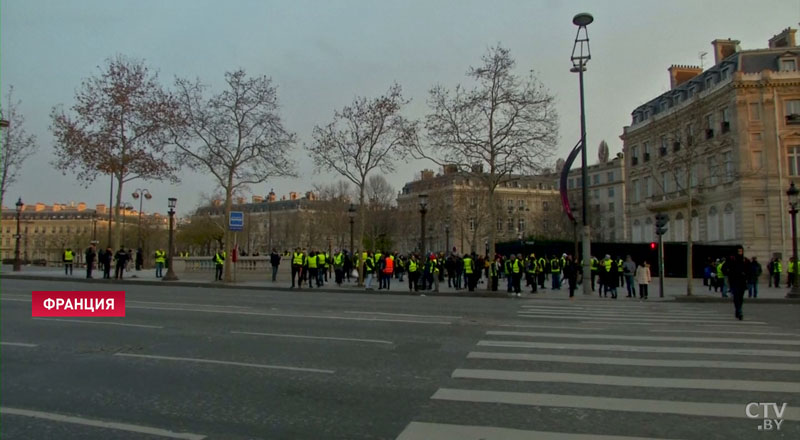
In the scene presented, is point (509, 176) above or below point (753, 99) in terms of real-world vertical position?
below

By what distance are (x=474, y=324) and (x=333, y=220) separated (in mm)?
67794

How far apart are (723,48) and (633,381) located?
57799mm

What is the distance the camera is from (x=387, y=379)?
7219mm

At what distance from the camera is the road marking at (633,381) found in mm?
6832

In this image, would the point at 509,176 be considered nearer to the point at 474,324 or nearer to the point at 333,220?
the point at 474,324

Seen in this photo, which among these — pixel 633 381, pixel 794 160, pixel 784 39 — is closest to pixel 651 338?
pixel 633 381

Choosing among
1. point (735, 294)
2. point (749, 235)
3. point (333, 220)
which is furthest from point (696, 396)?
point (333, 220)

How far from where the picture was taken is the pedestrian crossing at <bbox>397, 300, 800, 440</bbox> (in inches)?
208

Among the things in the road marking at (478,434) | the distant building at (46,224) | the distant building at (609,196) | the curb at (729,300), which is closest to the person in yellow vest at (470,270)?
the curb at (729,300)

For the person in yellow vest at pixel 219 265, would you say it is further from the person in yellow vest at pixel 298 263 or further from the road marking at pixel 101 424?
the road marking at pixel 101 424

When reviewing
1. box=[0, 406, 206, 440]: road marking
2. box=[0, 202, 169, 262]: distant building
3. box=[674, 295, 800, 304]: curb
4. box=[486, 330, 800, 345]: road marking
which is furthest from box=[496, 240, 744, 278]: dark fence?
box=[0, 202, 169, 262]: distant building

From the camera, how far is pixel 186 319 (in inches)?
519

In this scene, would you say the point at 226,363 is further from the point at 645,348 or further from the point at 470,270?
the point at 470,270

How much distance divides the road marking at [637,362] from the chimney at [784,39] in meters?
53.0
